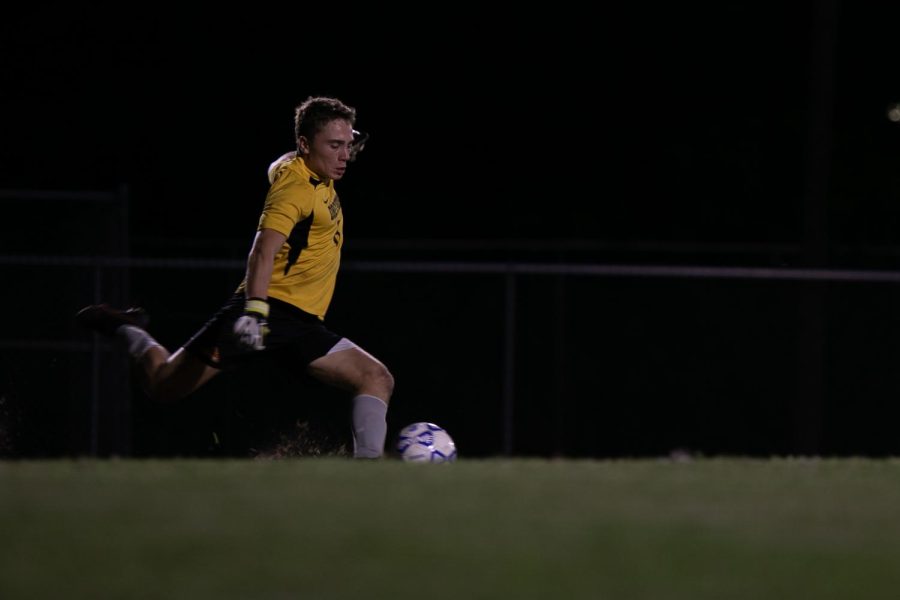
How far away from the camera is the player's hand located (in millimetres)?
9242

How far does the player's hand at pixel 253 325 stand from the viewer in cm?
924

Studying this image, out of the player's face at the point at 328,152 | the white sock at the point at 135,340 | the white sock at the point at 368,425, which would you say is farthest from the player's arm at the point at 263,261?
the white sock at the point at 135,340

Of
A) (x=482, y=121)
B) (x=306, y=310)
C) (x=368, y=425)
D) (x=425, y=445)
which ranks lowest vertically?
(x=425, y=445)

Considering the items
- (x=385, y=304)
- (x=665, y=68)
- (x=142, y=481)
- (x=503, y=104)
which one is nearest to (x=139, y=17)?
(x=503, y=104)

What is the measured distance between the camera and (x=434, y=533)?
6594 millimetres

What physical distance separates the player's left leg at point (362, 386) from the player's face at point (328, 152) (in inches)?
37.6

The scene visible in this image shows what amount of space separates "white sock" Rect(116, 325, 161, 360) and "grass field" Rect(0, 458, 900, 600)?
159 cm

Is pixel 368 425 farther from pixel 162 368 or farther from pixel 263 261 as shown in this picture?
pixel 162 368

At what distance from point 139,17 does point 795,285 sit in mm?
11079

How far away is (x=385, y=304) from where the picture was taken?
51.3 feet

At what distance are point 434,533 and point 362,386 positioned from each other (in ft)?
10.7

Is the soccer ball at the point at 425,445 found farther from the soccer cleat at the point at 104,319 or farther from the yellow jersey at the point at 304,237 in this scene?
the soccer cleat at the point at 104,319

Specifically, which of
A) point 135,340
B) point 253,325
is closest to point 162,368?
point 135,340

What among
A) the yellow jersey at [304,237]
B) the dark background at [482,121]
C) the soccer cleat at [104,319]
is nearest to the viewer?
the yellow jersey at [304,237]
